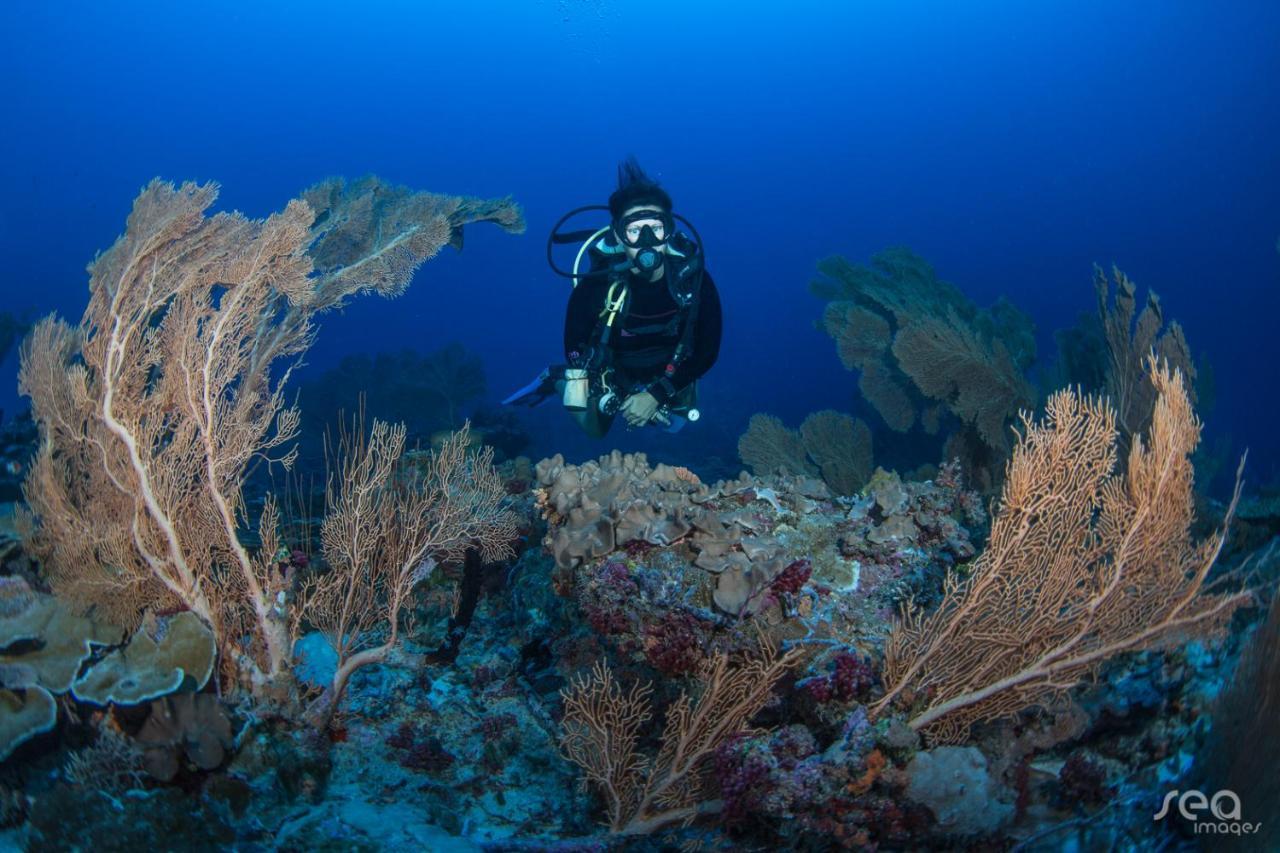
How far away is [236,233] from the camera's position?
451 cm

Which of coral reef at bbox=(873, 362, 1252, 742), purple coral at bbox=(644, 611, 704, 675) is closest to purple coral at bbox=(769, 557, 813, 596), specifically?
purple coral at bbox=(644, 611, 704, 675)

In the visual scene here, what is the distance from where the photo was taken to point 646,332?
21.0ft

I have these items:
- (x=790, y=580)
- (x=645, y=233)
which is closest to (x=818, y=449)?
(x=645, y=233)

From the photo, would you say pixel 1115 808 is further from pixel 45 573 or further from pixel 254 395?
pixel 45 573

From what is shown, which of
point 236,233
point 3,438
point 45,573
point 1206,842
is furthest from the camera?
point 3,438

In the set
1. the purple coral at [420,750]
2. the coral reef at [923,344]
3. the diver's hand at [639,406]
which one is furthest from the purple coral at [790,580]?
the coral reef at [923,344]

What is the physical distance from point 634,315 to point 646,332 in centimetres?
23

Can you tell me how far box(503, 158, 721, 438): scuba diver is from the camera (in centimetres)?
580

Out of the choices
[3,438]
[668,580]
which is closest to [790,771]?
[668,580]

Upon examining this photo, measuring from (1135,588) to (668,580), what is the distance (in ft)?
7.56

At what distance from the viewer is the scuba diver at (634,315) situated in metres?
5.80

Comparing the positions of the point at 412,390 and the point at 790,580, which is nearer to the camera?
the point at 790,580

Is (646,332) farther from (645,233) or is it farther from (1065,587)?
(1065,587)

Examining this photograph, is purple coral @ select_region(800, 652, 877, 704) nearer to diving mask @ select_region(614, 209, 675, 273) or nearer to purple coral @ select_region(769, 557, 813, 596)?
purple coral @ select_region(769, 557, 813, 596)
